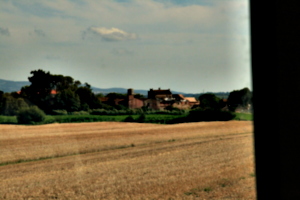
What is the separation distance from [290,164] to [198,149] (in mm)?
5333

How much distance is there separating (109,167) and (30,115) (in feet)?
5.28

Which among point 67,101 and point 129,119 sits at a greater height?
point 67,101

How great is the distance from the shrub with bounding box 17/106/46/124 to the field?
0.25 feet

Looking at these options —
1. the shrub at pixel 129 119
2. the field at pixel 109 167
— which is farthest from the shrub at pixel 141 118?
the field at pixel 109 167

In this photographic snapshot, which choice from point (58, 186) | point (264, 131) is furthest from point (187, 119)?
point (264, 131)

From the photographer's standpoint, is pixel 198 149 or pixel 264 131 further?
pixel 198 149

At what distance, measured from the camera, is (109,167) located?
4414 mm

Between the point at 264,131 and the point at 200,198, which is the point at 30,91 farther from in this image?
the point at 264,131

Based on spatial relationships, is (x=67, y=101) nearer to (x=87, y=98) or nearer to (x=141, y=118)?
(x=87, y=98)

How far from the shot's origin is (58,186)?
339 centimetres

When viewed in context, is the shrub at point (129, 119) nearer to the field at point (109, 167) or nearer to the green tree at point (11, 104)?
the field at point (109, 167)

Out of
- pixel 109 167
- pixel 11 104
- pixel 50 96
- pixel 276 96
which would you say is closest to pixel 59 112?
pixel 50 96

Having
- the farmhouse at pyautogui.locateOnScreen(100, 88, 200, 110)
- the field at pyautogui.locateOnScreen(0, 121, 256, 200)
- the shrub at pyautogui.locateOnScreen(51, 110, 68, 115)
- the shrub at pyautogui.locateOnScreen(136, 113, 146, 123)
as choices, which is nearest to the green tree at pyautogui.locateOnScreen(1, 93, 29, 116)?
the field at pyautogui.locateOnScreen(0, 121, 256, 200)

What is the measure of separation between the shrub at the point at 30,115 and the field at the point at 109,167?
76mm
